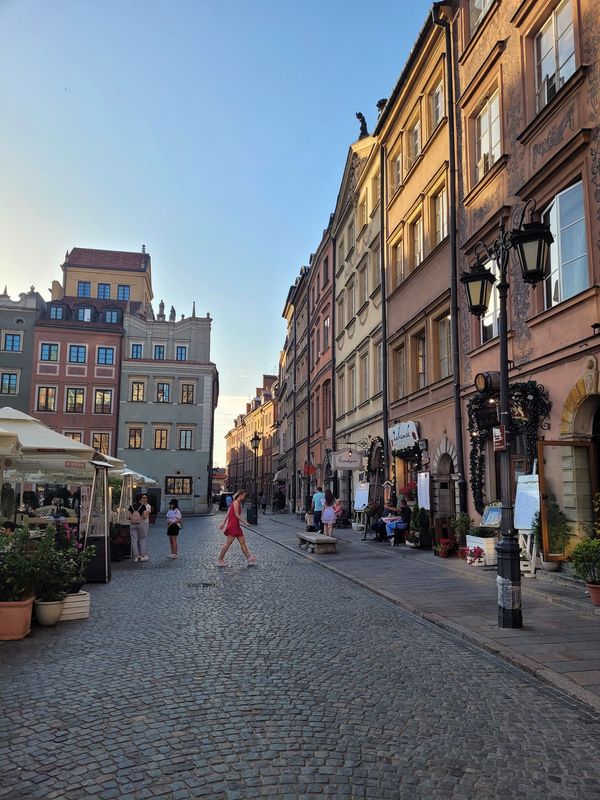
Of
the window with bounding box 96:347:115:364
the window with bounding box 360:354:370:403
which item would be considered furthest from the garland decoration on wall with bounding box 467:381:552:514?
the window with bounding box 96:347:115:364

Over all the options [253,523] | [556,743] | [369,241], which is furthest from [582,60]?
[253,523]

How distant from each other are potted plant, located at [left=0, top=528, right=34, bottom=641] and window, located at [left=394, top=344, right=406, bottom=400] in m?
16.8

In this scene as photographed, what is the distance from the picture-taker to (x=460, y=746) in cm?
439

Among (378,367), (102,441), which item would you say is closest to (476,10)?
(378,367)

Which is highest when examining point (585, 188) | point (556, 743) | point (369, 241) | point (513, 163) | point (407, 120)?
point (407, 120)

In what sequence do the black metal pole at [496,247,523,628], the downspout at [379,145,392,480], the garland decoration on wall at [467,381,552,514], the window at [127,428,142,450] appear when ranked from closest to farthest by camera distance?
the black metal pole at [496,247,523,628] < the garland decoration on wall at [467,381,552,514] < the downspout at [379,145,392,480] < the window at [127,428,142,450]

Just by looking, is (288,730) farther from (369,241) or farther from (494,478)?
(369,241)

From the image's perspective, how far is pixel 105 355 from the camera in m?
53.3

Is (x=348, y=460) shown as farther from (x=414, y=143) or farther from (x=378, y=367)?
(x=414, y=143)

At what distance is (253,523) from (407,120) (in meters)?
21.0

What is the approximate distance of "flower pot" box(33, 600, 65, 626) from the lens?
8070 millimetres

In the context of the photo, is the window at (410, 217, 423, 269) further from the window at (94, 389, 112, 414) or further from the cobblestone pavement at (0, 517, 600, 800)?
the window at (94, 389, 112, 414)

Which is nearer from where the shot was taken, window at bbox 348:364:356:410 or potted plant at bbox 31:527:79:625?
potted plant at bbox 31:527:79:625

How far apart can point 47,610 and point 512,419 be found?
9.64 m
